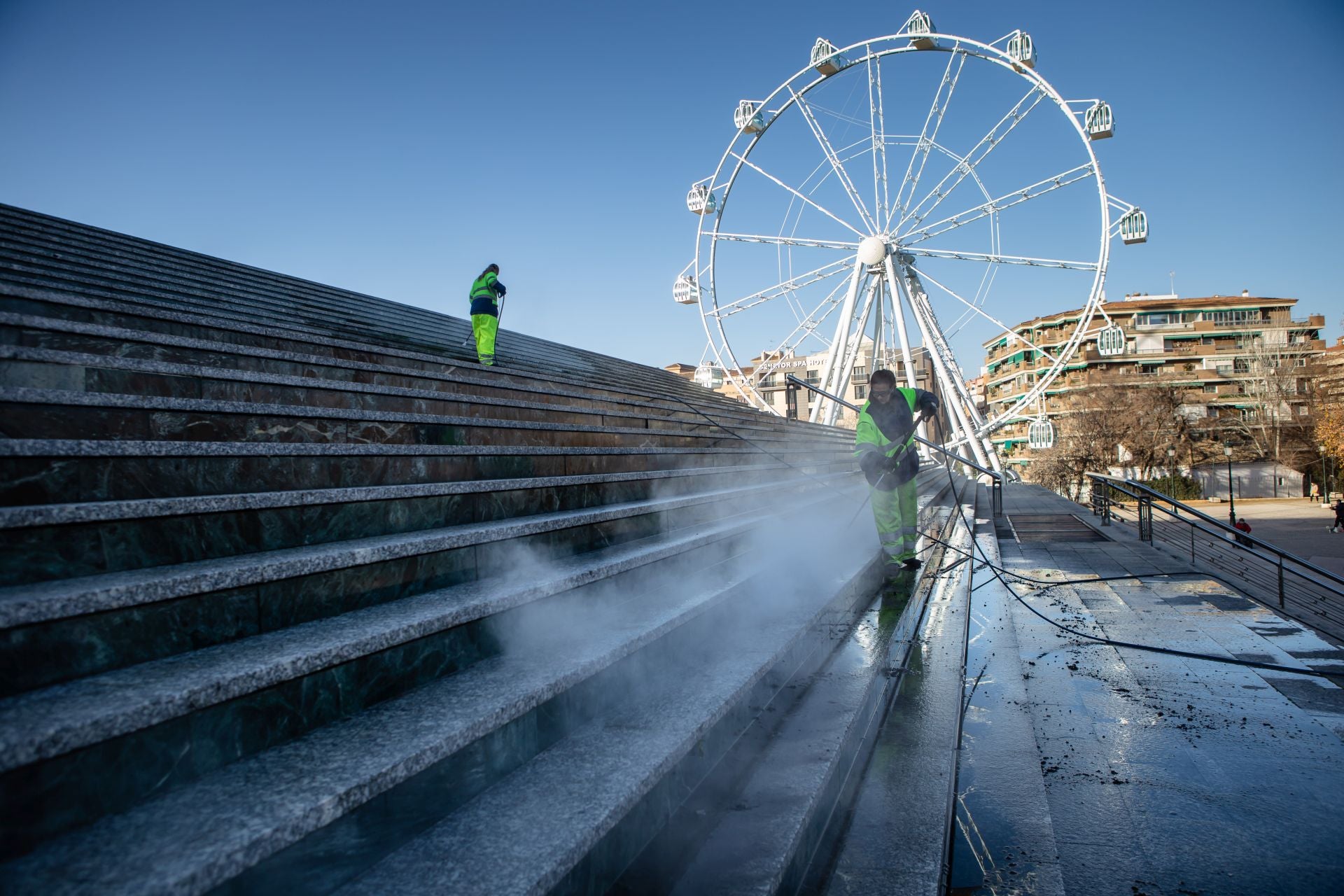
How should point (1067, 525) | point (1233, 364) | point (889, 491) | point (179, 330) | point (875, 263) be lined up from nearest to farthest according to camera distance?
1. point (179, 330)
2. point (889, 491)
3. point (1067, 525)
4. point (875, 263)
5. point (1233, 364)

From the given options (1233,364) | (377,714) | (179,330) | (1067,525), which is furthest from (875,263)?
(1233,364)

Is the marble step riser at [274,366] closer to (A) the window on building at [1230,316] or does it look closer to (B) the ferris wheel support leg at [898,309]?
(B) the ferris wheel support leg at [898,309]

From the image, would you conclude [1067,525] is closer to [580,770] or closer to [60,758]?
Result: [580,770]

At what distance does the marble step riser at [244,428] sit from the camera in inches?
89.6

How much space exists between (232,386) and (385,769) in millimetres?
2789

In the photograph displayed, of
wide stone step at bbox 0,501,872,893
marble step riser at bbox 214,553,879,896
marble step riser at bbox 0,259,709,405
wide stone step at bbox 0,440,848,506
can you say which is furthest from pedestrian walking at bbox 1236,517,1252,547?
marble step riser at bbox 0,259,709,405

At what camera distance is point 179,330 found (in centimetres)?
447

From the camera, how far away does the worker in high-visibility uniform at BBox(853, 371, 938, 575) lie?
19.5 feet

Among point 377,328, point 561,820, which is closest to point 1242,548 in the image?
point 561,820

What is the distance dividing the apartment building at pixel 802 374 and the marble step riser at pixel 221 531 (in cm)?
399

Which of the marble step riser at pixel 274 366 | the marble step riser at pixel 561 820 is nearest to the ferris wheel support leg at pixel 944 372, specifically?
the marble step riser at pixel 274 366

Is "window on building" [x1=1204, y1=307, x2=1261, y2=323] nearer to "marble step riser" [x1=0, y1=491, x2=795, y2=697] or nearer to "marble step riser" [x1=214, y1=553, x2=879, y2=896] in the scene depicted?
"marble step riser" [x1=214, y1=553, x2=879, y2=896]

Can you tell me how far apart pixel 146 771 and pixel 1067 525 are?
12.7m

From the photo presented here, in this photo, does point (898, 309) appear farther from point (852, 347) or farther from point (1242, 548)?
point (1242, 548)
